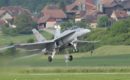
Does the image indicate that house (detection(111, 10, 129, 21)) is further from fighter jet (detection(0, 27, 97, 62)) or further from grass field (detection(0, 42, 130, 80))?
fighter jet (detection(0, 27, 97, 62))

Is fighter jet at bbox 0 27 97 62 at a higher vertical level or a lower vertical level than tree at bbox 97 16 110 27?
higher

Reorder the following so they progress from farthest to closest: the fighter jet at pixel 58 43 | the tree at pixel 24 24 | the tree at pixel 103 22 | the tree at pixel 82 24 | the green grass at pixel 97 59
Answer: the tree at pixel 103 22
the tree at pixel 24 24
the tree at pixel 82 24
the green grass at pixel 97 59
the fighter jet at pixel 58 43

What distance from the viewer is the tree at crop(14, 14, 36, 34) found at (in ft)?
548

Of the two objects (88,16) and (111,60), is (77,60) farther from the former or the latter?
(88,16)

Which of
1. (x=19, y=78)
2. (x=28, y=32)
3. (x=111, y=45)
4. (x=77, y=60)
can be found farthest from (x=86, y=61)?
(x=28, y=32)

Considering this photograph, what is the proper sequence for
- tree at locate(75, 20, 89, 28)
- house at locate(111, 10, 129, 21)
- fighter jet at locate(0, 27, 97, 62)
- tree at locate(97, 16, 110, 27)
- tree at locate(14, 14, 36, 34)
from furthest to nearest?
house at locate(111, 10, 129, 21), tree at locate(97, 16, 110, 27), tree at locate(14, 14, 36, 34), tree at locate(75, 20, 89, 28), fighter jet at locate(0, 27, 97, 62)

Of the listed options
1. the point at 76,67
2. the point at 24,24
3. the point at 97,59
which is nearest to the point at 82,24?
the point at 24,24

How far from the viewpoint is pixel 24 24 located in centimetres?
17500

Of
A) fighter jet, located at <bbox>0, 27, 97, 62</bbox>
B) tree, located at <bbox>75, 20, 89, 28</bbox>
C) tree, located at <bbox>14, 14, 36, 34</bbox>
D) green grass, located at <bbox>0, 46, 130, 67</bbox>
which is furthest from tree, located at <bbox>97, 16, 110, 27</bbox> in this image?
fighter jet, located at <bbox>0, 27, 97, 62</bbox>

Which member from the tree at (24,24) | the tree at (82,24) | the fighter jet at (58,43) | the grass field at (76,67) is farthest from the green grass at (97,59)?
the tree at (24,24)

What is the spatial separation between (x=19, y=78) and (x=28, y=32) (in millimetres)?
92283

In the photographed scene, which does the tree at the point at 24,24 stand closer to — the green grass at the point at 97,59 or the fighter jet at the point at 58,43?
the green grass at the point at 97,59

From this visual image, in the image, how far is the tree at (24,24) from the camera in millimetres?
167125

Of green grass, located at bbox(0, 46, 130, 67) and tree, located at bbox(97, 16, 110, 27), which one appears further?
tree, located at bbox(97, 16, 110, 27)
